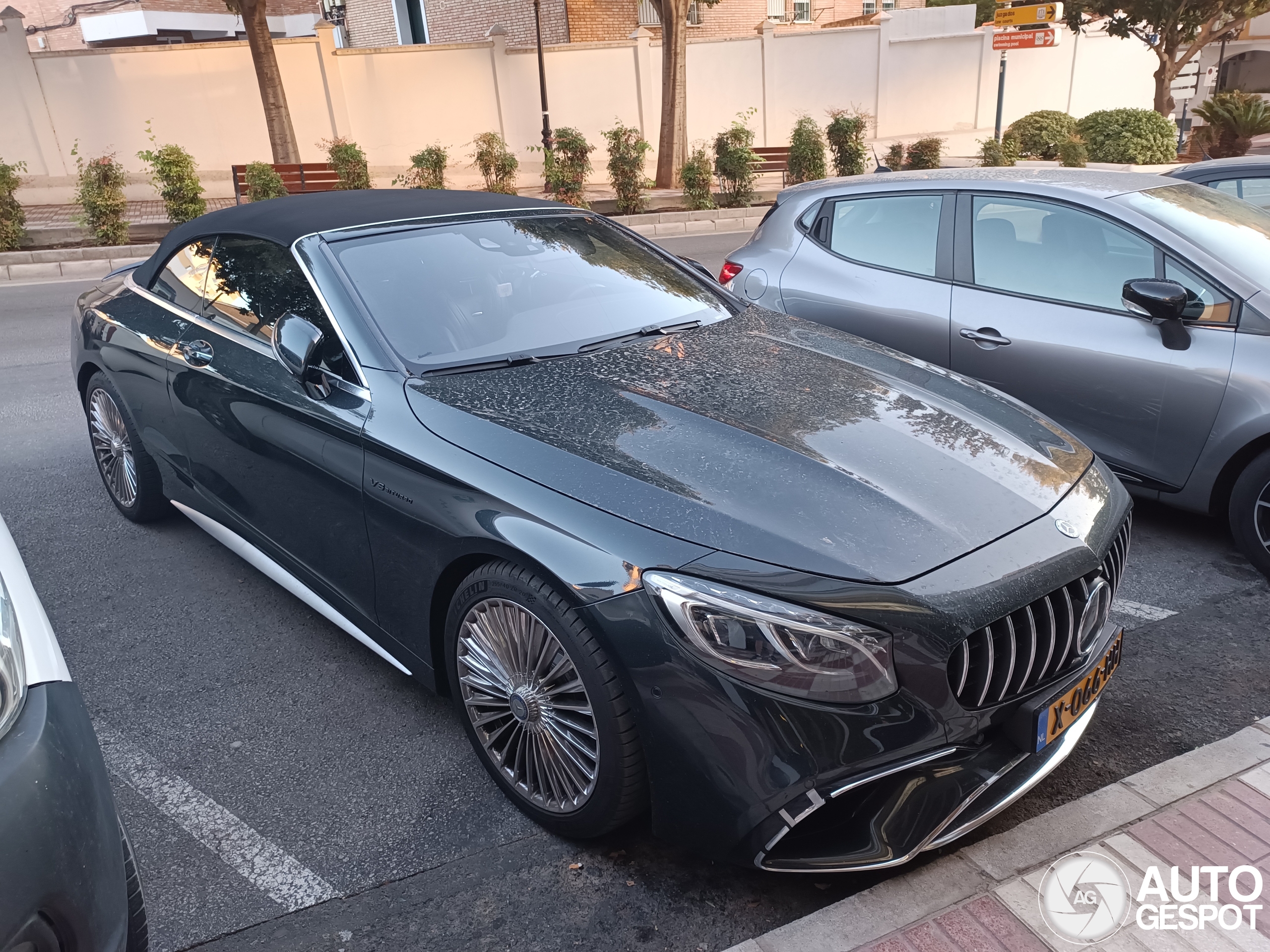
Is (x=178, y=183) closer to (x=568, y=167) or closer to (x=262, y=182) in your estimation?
(x=262, y=182)

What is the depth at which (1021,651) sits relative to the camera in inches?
91.7

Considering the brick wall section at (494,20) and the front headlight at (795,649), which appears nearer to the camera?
the front headlight at (795,649)

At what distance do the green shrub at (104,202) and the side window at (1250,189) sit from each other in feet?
47.0

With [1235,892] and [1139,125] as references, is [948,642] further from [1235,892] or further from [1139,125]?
[1139,125]

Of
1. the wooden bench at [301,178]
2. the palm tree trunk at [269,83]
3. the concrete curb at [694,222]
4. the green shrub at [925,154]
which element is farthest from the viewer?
the green shrub at [925,154]

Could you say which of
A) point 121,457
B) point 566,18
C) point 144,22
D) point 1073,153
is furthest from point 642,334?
point 144,22

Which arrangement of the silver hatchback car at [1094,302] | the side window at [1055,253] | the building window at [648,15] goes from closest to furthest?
the silver hatchback car at [1094,302] → the side window at [1055,253] → the building window at [648,15]

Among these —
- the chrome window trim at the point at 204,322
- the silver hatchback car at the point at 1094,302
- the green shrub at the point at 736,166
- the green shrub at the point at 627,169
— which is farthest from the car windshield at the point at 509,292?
the green shrub at the point at 736,166

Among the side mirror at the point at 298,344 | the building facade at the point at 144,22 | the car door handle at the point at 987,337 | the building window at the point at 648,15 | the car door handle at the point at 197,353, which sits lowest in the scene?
the car door handle at the point at 987,337

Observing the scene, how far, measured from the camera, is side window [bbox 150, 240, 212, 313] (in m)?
4.05

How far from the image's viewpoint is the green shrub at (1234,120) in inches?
825

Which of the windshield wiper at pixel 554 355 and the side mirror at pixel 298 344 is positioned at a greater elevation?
the side mirror at pixel 298 344

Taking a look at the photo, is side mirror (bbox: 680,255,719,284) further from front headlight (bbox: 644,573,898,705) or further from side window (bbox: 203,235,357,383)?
front headlight (bbox: 644,573,898,705)

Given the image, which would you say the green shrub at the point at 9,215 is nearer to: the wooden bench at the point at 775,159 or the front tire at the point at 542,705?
the wooden bench at the point at 775,159
